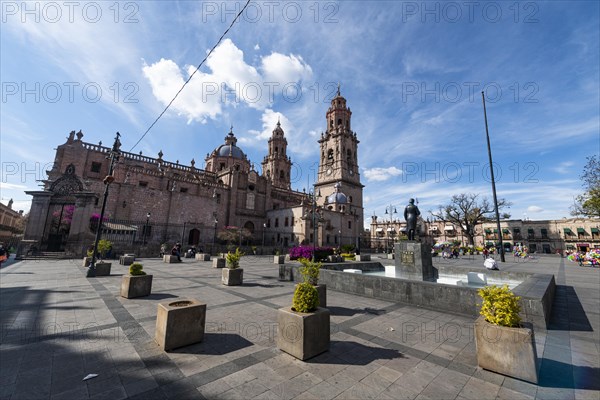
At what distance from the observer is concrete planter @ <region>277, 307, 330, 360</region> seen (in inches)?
152

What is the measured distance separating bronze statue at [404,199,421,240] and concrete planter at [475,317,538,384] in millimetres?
8695

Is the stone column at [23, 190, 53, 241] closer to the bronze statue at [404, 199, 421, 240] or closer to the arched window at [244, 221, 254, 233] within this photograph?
the arched window at [244, 221, 254, 233]

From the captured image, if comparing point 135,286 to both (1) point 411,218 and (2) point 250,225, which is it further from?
(2) point 250,225

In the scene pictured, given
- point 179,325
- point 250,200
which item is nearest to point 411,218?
point 179,325

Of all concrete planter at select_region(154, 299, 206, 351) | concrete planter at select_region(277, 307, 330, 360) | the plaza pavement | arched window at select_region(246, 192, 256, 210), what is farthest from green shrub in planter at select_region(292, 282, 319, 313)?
arched window at select_region(246, 192, 256, 210)

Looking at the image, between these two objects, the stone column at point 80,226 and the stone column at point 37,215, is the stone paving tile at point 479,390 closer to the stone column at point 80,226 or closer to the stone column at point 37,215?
the stone column at point 80,226

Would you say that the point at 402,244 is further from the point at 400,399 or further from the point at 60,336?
the point at 60,336

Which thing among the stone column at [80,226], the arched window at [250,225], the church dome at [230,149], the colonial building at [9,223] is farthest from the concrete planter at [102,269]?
the colonial building at [9,223]

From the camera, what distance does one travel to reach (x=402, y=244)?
1146 cm

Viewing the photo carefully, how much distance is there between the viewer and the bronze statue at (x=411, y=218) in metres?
12.0

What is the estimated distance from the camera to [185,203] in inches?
1364

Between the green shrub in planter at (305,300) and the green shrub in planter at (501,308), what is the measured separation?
264 cm

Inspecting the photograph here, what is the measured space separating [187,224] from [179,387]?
34.0 meters

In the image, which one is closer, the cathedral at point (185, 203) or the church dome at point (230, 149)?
the cathedral at point (185, 203)
